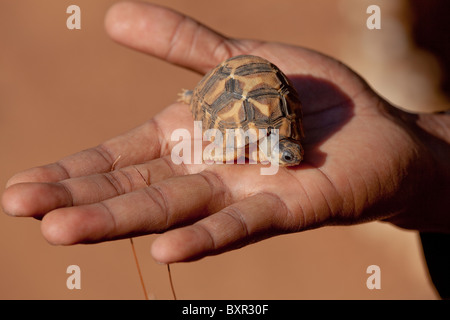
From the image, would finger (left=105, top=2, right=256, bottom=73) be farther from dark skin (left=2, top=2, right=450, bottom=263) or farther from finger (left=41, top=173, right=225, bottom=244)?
finger (left=41, top=173, right=225, bottom=244)

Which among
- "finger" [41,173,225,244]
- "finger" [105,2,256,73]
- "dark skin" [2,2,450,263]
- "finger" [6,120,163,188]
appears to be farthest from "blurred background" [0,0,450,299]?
"finger" [41,173,225,244]

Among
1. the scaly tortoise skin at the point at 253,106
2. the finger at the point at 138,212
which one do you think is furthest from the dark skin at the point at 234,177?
the scaly tortoise skin at the point at 253,106

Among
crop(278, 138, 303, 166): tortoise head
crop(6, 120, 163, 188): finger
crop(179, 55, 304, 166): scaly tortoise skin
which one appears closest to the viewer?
crop(6, 120, 163, 188): finger

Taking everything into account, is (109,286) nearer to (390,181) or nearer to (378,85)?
(390,181)

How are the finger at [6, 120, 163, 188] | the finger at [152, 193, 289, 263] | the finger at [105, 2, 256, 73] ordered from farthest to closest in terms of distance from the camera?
the finger at [105, 2, 256, 73] → the finger at [6, 120, 163, 188] → the finger at [152, 193, 289, 263]

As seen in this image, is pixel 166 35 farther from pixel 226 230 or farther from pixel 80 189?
pixel 226 230

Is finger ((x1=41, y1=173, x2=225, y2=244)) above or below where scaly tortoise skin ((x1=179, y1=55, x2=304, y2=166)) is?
below

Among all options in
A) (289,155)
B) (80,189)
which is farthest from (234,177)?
(80,189)
